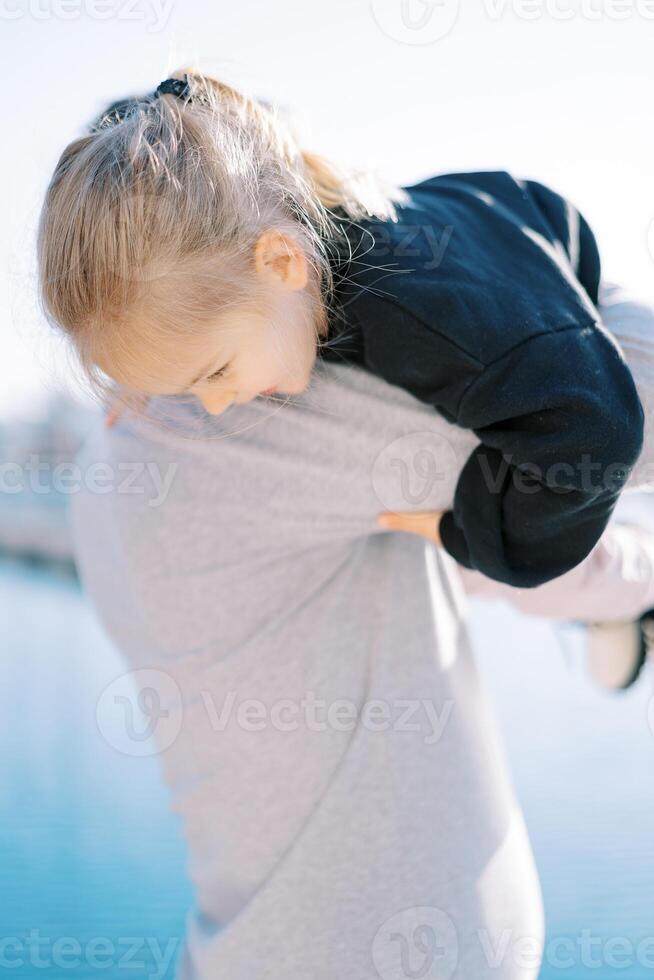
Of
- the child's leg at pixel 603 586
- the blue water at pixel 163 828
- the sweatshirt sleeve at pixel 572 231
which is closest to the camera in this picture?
the sweatshirt sleeve at pixel 572 231

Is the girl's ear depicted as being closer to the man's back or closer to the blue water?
the man's back

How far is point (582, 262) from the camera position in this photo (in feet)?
3.07

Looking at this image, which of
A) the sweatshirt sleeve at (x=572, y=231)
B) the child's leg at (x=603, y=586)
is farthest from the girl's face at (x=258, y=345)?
the child's leg at (x=603, y=586)

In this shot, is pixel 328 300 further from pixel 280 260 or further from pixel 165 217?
pixel 165 217

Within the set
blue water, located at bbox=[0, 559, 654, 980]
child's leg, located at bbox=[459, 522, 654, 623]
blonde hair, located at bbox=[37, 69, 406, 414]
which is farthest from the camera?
blue water, located at bbox=[0, 559, 654, 980]

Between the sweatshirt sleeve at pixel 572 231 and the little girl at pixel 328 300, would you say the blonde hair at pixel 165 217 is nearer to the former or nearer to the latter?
the little girl at pixel 328 300

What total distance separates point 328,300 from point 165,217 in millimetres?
170

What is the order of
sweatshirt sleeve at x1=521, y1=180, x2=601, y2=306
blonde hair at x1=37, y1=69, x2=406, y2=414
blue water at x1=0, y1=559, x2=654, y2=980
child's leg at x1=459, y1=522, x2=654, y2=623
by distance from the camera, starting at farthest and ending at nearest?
1. blue water at x1=0, y1=559, x2=654, y2=980
2. child's leg at x1=459, y1=522, x2=654, y2=623
3. sweatshirt sleeve at x1=521, y1=180, x2=601, y2=306
4. blonde hair at x1=37, y1=69, x2=406, y2=414

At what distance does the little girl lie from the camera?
760 mm

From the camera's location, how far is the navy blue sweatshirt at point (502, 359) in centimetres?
77

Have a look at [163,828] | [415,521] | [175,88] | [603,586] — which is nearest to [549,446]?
[415,521]

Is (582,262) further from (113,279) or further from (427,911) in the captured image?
(427,911)

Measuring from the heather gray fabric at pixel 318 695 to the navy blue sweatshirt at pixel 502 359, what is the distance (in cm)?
6

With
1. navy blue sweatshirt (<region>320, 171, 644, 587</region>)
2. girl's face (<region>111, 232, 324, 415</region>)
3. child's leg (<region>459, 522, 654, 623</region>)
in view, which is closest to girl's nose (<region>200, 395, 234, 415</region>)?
girl's face (<region>111, 232, 324, 415</region>)
